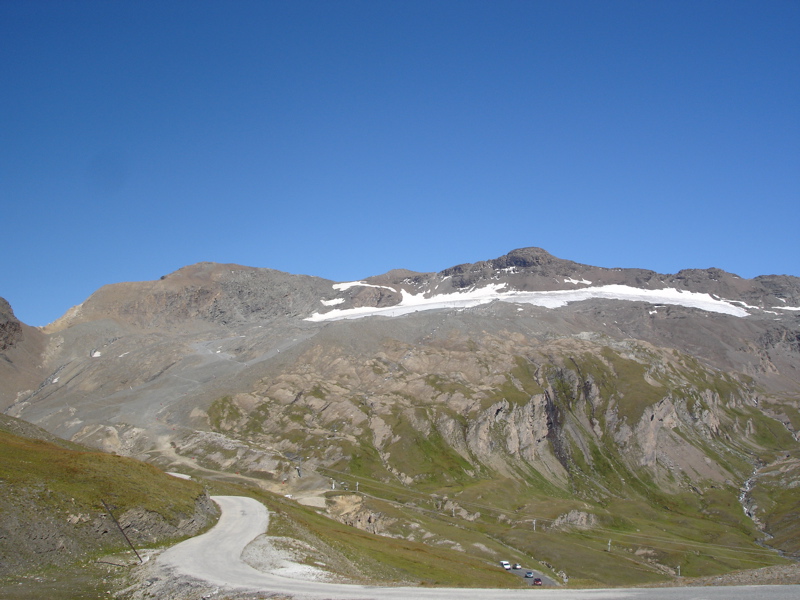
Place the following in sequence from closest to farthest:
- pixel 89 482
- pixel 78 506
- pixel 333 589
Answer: pixel 333 589
pixel 78 506
pixel 89 482

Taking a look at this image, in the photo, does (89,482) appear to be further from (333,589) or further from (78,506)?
(333,589)

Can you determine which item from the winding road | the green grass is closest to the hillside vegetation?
the green grass

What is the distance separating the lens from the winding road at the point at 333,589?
40.8 m

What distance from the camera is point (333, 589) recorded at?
46781 millimetres

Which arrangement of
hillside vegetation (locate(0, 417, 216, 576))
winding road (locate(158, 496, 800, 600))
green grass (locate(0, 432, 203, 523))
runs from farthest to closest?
green grass (locate(0, 432, 203, 523))
hillside vegetation (locate(0, 417, 216, 576))
winding road (locate(158, 496, 800, 600))

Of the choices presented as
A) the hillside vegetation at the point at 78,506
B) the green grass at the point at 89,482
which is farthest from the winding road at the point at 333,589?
the green grass at the point at 89,482

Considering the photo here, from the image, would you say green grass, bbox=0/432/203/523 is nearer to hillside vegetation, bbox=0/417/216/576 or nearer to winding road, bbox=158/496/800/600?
hillside vegetation, bbox=0/417/216/576

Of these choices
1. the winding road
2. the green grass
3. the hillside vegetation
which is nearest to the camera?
the winding road

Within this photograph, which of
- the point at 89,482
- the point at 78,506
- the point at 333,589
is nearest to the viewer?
the point at 333,589

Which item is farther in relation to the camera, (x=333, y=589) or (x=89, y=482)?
(x=89, y=482)

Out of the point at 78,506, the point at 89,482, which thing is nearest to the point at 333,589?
the point at 78,506

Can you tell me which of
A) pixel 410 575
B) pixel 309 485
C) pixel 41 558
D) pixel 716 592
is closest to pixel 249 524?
pixel 410 575

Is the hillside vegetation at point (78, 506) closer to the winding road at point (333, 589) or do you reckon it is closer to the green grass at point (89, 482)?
the green grass at point (89, 482)

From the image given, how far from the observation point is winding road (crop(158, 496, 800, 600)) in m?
40.8
